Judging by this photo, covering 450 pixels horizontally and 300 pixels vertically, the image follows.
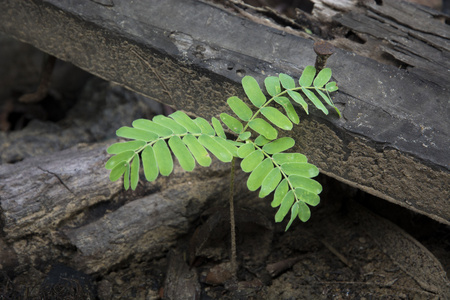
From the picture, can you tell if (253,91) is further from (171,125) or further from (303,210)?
(303,210)

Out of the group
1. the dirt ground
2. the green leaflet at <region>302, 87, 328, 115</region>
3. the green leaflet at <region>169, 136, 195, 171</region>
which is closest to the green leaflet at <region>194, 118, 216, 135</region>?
the green leaflet at <region>169, 136, 195, 171</region>

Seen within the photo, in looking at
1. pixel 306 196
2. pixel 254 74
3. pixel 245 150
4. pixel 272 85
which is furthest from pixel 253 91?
pixel 306 196

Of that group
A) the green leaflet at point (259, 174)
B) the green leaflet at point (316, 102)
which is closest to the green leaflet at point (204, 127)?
the green leaflet at point (259, 174)

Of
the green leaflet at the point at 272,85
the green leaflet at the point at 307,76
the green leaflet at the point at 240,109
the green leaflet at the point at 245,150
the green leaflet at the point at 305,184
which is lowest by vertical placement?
the green leaflet at the point at 305,184

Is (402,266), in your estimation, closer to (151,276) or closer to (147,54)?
(151,276)

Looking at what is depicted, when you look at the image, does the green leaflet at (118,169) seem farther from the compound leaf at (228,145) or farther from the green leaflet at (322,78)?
the green leaflet at (322,78)

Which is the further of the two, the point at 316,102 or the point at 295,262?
the point at 295,262
